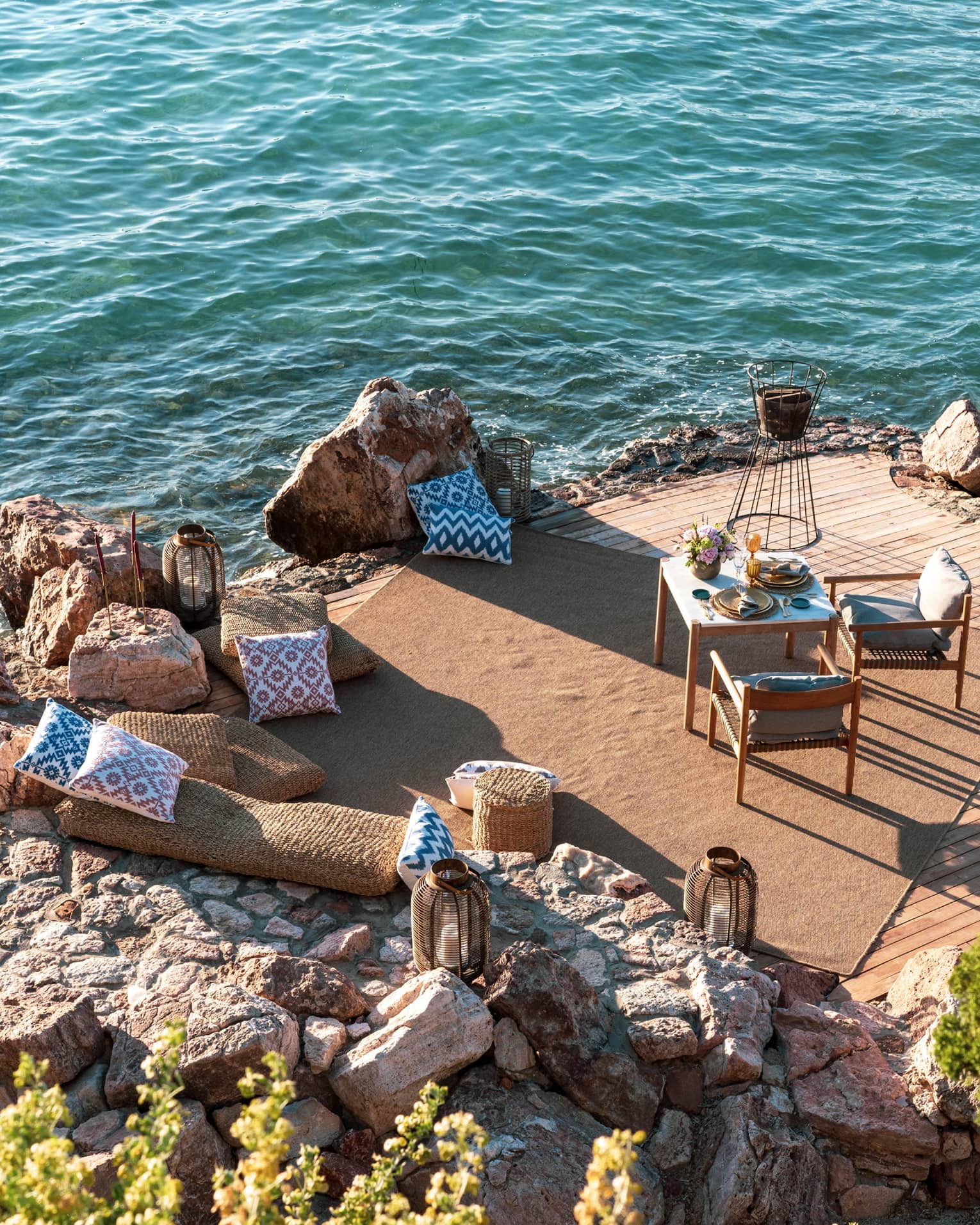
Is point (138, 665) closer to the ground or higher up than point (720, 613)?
closer to the ground

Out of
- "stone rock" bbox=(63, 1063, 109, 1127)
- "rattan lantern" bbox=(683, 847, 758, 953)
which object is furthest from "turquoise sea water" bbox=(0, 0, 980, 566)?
"stone rock" bbox=(63, 1063, 109, 1127)

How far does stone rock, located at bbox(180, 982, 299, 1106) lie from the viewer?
14.3 ft

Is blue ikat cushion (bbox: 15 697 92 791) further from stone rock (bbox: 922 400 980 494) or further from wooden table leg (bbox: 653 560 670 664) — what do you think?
stone rock (bbox: 922 400 980 494)

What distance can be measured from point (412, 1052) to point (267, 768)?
99.3 inches

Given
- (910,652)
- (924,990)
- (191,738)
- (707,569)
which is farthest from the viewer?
(707,569)

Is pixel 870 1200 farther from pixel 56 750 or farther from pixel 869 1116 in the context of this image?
pixel 56 750

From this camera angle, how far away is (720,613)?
737 cm

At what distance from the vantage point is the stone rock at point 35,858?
5734mm

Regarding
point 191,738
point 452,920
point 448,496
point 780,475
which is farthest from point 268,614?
point 780,475

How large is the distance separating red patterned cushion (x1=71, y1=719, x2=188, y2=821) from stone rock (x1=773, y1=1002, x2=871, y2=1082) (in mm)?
2892

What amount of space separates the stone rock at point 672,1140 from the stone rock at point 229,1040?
133 cm

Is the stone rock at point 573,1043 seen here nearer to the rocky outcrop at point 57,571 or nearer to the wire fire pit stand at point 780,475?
the rocky outcrop at point 57,571

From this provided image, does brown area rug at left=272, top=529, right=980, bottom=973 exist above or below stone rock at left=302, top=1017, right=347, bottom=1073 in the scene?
below

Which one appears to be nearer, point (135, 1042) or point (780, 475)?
point (135, 1042)
